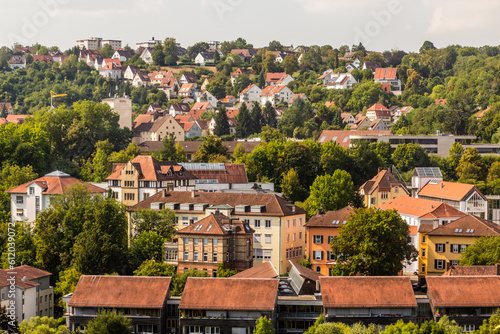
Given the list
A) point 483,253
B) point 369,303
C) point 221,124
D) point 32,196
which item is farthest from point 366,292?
point 221,124

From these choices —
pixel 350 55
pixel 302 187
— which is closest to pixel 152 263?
pixel 302 187

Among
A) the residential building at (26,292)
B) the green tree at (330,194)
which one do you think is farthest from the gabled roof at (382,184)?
the residential building at (26,292)

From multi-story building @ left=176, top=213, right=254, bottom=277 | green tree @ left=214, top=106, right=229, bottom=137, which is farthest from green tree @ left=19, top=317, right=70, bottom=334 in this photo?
green tree @ left=214, top=106, right=229, bottom=137

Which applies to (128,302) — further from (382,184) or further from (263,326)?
(382,184)

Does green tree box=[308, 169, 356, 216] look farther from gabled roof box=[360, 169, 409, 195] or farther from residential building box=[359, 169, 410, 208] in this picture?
gabled roof box=[360, 169, 409, 195]

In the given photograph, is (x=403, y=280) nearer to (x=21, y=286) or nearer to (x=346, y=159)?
(x=21, y=286)

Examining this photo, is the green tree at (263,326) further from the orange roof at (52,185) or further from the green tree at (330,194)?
the orange roof at (52,185)
